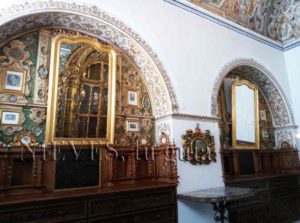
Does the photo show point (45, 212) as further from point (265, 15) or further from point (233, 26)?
point (265, 15)

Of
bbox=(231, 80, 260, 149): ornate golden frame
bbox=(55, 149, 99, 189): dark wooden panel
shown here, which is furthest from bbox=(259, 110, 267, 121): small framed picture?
bbox=(55, 149, 99, 189): dark wooden panel

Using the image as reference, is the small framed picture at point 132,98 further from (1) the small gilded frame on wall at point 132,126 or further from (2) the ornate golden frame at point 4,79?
(2) the ornate golden frame at point 4,79

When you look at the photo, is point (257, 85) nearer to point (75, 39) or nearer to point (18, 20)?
point (75, 39)

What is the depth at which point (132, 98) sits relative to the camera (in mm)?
4727

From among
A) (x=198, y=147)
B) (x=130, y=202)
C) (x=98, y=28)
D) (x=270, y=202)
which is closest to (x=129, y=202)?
(x=130, y=202)

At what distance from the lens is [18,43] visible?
376cm

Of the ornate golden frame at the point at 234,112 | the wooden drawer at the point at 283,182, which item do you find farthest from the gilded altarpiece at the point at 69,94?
the wooden drawer at the point at 283,182

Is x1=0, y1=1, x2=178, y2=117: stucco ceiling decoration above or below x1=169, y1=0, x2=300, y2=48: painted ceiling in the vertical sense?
below

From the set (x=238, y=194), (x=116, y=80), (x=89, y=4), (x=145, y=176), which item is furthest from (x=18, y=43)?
(x=238, y=194)

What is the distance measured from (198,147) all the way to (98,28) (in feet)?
9.56

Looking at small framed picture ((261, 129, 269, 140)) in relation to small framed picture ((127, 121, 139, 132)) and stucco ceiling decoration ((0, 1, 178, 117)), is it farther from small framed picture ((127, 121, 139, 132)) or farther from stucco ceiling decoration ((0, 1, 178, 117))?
small framed picture ((127, 121, 139, 132))

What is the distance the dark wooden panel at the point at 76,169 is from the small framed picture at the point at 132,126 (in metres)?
0.81

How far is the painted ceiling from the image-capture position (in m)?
5.93

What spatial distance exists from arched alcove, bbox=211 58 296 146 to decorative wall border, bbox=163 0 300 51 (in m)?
0.82
